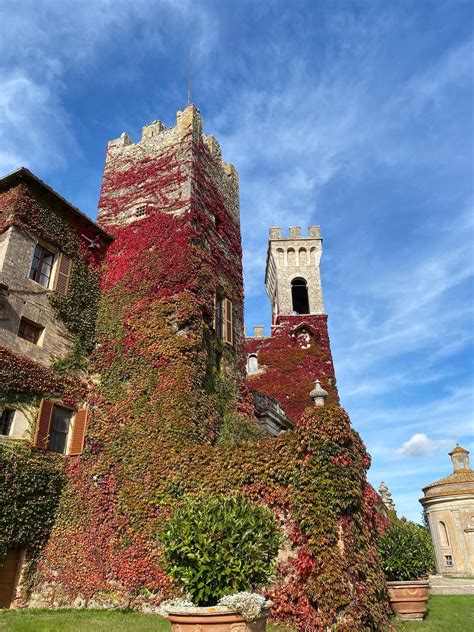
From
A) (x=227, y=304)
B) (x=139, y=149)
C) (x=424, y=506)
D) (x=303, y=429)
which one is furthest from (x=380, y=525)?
(x=424, y=506)

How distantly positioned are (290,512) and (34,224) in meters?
11.9

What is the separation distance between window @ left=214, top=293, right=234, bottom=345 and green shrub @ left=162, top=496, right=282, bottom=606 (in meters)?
9.78

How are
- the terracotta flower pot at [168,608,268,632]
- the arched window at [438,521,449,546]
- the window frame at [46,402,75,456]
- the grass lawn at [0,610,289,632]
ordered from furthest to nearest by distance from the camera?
the arched window at [438,521,449,546] → the window frame at [46,402,75,456] → the grass lawn at [0,610,289,632] → the terracotta flower pot at [168,608,268,632]

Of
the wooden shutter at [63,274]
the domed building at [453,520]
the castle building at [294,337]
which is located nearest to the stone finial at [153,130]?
the wooden shutter at [63,274]

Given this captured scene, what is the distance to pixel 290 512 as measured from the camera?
34.3 feet

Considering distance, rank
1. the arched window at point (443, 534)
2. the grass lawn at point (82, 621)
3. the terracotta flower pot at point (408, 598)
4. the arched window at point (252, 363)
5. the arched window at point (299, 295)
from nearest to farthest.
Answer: the grass lawn at point (82, 621) → the terracotta flower pot at point (408, 598) → the arched window at point (443, 534) → the arched window at point (252, 363) → the arched window at point (299, 295)

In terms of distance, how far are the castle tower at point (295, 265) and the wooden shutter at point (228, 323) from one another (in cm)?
2160

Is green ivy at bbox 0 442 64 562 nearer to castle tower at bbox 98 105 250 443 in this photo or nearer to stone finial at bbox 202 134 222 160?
castle tower at bbox 98 105 250 443

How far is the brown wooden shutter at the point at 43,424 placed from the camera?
1312 cm

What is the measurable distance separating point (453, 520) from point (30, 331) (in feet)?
98.8

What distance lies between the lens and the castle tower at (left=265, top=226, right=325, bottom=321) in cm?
4012

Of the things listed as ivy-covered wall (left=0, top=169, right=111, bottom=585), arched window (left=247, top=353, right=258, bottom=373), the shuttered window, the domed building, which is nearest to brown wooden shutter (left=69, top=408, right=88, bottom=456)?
ivy-covered wall (left=0, top=169, right=111, bottom=585)

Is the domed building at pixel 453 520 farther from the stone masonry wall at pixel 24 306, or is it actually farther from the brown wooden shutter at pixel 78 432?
the stone masonry wall at pixel 24 306

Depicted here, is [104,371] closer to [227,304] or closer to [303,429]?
Result: [227,304]
